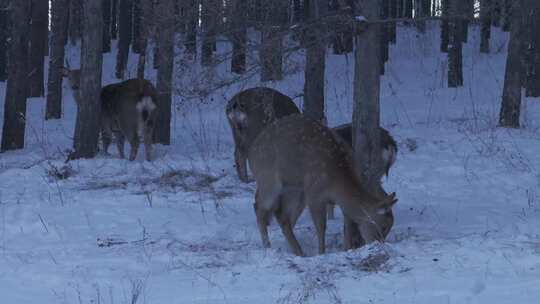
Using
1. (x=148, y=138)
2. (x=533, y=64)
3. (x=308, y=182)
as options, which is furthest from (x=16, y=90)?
(x=533, y=64)

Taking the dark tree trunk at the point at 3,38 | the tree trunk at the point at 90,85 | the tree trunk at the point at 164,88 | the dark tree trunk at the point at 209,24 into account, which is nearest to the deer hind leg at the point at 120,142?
the tree trunk at the point at 90,85

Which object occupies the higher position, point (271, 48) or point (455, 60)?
point (455, 60)

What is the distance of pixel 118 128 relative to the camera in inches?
567

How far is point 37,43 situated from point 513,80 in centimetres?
1426

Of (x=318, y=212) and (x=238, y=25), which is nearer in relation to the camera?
(x=318, y=212)

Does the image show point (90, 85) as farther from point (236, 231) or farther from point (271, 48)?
point (271, 48)

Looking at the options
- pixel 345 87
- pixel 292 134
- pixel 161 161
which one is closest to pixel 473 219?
pixel 292 134

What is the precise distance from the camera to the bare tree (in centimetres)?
834

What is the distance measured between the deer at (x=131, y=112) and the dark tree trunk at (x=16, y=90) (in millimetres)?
2360

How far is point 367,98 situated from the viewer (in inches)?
333

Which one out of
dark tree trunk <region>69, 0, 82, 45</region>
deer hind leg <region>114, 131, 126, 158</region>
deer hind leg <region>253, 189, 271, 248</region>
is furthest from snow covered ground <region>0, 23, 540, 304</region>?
dark tree trunk <region>69, 0, 82, 45</region>

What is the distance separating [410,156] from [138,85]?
4659 mm

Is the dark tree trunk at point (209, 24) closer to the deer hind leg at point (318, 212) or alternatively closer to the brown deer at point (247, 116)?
the deer hind leg at point (318, 212)

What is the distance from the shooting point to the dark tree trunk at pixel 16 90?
1603 centimetres
